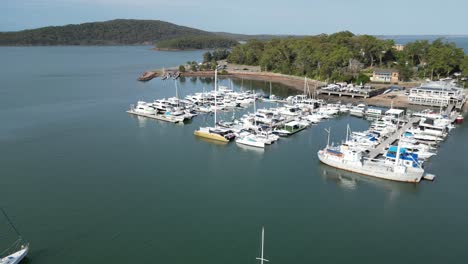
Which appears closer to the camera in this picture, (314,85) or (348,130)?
(348,130)

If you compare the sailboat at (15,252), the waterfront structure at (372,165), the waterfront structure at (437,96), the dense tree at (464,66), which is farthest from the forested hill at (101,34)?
the waterfront structure at (372,165)

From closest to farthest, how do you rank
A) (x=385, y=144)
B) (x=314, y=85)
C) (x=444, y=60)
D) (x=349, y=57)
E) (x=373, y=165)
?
(x=373, y=165) → (x=385, y=144) → (x=444, y=60) → (x=314, y=85) → (x=349, y=57)

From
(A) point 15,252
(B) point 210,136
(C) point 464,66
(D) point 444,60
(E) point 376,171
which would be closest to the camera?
(A) point 15,252

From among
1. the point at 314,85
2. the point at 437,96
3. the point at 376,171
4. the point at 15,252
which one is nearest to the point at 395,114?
the point at 437,96

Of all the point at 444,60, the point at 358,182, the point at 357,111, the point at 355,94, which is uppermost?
the point at 444,60

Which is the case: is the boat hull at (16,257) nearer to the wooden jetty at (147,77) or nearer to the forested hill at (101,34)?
the wooden jetty at (147,77)

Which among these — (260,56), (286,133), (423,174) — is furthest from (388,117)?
(260,56)

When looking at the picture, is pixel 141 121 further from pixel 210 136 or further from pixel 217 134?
pixel 217 134
